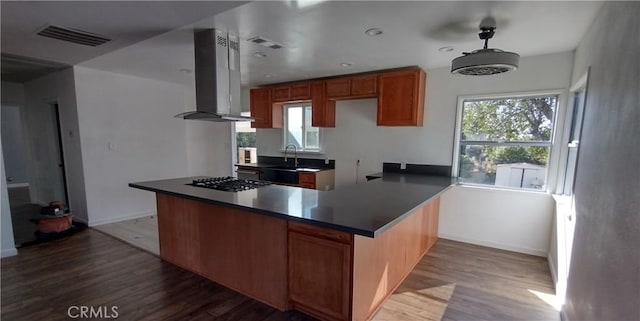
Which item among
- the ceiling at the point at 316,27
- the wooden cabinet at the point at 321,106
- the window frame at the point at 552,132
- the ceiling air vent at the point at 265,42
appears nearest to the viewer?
the ceiling at the point at 316,27

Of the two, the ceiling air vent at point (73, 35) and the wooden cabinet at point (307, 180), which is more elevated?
the ceiling air vent at point (73, 35)

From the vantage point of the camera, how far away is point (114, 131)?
429 centimetres

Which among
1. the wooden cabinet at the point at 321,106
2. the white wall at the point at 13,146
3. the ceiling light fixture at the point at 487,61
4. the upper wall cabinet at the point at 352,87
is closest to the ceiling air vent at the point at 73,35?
the wooden cabinet at the point at 321,106

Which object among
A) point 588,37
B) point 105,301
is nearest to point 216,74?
point 105,301

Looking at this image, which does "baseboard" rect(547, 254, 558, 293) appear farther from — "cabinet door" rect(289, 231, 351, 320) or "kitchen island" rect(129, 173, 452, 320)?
"cabinet door" rect(289, 231, 351, 320)

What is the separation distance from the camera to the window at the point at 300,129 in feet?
16.2

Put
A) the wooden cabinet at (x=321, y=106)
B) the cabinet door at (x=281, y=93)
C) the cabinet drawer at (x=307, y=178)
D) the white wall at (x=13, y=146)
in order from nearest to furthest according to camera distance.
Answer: the cabinet drawer at (x=307, y=178) < the wooden cabinet at (x=321, y=106) < the cabinet door at (x=281, y=93) < the white wall at (x=13, y=146)

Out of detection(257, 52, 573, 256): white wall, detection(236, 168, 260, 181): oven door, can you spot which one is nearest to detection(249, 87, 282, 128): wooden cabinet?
detection(236, 168, 260, 181): oven door

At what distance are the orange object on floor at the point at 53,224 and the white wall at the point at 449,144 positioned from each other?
3.85 meters

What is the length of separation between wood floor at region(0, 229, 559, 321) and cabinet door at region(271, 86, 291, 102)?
2.98 metres

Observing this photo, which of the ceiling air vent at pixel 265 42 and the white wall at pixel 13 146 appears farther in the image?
the white wall at pixel 13 146

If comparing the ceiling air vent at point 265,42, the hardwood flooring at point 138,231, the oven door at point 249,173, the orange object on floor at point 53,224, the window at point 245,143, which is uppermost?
the ceiling air vent at point 265,42

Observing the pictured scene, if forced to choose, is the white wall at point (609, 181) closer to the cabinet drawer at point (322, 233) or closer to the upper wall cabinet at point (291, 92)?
the cabinet drawer at point (322, 233)

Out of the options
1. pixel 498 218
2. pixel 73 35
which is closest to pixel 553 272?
pixel 498 218
